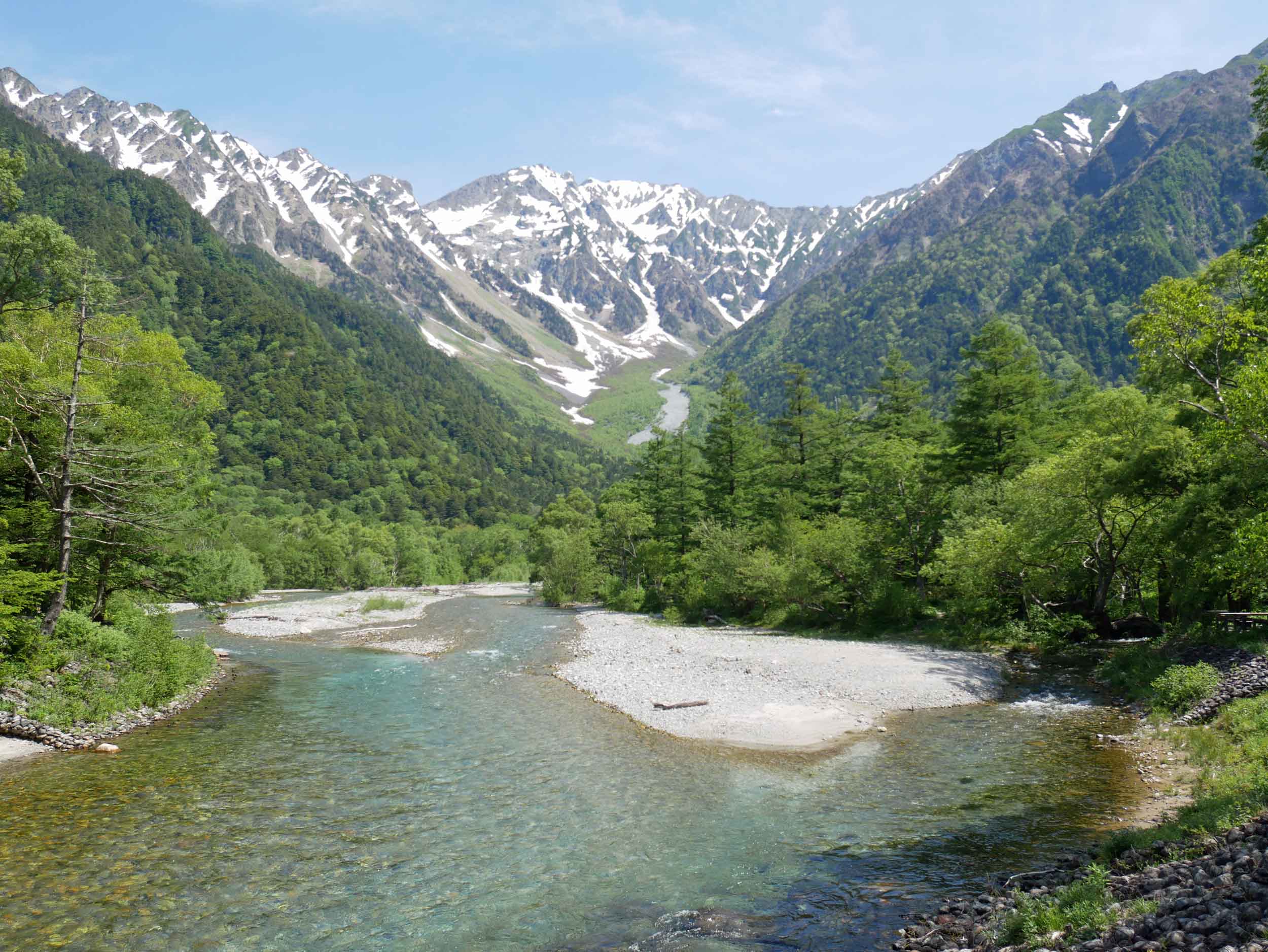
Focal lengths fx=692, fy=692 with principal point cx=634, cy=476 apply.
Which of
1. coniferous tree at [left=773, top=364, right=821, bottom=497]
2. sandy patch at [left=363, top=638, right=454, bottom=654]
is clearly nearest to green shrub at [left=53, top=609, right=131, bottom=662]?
sandy patch at [left=363, top=638, right=454, bottom=654]

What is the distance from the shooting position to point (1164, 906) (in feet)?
24.6

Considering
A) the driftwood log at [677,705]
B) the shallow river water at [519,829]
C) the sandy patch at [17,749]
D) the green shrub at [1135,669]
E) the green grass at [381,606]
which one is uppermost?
the green shrub at [1135,669]

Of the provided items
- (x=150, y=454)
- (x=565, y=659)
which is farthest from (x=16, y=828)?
(x=565, y=659)

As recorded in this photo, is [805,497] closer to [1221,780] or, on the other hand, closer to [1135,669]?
[1135,669]

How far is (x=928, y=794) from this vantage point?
1554 cm

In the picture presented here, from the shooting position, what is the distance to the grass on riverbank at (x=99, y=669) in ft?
67.9

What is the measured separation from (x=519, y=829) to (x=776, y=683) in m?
15.9

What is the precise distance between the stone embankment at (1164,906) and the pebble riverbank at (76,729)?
2218 cm

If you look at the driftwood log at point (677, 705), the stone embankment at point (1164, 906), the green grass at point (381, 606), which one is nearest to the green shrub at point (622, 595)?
the green grass at point (381, 606)

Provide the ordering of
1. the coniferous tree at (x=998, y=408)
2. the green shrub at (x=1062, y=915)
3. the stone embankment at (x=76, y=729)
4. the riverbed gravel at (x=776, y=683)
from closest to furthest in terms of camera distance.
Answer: the green shrub at (x=1062, y=915) → the stone embankment at (x=76, y=729) → the riverbed gravel at (x=776, y=683) → the coniferous tree at (x=998, y=408)

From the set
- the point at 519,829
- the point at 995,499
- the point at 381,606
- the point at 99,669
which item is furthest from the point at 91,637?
the point at 381,606

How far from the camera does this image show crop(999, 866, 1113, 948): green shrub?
7785mm

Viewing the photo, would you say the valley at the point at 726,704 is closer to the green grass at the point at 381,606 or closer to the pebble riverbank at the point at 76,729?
the pebble riverbank at the point at 76,729

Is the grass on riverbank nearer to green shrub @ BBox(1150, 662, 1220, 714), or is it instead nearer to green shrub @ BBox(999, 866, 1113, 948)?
green shrub @ BBox(999, 866, 1113, 948)
